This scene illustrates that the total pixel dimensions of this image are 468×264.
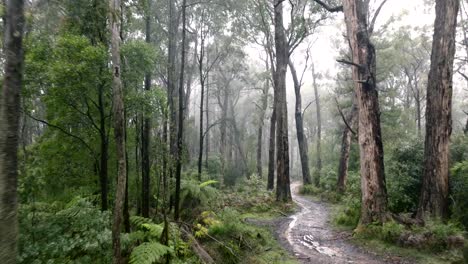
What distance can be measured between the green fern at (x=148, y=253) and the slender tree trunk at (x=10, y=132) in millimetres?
2027

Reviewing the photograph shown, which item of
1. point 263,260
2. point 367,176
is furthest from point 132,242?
point 367,176

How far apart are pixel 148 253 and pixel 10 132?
2924 millimetres

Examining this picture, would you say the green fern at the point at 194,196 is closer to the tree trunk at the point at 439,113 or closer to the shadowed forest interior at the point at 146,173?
the shadowed forest interior at the point at 146,173

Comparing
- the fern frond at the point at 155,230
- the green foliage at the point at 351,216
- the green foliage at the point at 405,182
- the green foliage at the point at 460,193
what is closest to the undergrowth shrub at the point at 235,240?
the fern frond at the point at 155,230

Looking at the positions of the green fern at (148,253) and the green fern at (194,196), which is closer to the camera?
the green fern at (148,253)

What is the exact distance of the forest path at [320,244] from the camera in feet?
19.9

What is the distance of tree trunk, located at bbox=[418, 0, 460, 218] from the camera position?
724 centimetres

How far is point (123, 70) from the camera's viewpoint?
26.9 ft

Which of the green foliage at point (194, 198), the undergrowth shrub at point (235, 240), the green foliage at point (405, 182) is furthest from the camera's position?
the green foliage at point (194, 198)

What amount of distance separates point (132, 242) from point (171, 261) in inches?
53.1

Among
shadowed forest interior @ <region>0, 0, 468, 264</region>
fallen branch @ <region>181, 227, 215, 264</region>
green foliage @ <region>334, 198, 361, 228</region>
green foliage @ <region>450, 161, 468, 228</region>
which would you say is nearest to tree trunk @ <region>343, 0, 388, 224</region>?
shadowed forest interior @ <region>0, 0, 468, 264</region>

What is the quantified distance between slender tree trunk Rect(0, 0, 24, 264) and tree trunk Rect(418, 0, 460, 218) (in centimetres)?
821

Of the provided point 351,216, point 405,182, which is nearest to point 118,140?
point 351,216

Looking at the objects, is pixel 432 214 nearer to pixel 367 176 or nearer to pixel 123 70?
pixel 367 176
